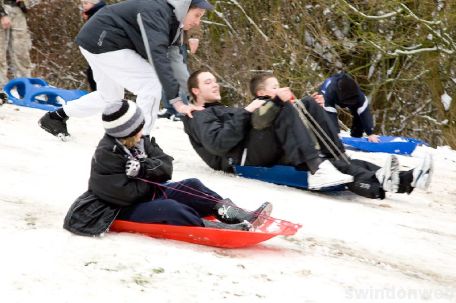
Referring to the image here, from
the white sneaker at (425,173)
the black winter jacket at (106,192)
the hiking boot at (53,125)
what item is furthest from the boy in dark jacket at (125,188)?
the hiking boot at (53,125)

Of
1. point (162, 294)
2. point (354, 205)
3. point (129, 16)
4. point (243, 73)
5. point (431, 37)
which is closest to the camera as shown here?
point (162, 294)

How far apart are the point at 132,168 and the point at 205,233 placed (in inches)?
16.8

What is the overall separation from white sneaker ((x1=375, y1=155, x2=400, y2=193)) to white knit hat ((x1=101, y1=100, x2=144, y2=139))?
1.84 metres

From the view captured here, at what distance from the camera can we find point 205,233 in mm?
2992

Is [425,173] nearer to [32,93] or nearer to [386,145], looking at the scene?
[386,145]

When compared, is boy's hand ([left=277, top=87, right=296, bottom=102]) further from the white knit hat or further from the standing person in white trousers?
the white knit hat

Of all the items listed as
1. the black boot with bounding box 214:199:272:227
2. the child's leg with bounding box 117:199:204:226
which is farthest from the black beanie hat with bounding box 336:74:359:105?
the child's leg with bounding box 117:199:204:226

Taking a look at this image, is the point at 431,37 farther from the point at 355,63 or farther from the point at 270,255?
the point at 270,255

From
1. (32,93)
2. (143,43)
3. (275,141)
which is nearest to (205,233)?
(275,141)

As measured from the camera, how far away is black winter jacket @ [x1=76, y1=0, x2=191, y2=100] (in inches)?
180

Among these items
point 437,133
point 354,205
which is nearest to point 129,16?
point 354,205

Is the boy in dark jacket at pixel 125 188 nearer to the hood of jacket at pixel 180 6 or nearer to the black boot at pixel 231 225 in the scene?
the black boot at pixel 231 225

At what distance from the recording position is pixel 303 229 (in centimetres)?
355

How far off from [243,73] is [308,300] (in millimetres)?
9904
